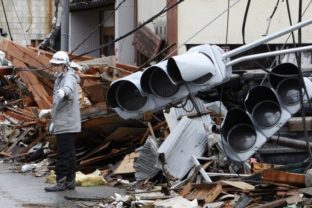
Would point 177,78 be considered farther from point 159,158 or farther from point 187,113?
point 187,113

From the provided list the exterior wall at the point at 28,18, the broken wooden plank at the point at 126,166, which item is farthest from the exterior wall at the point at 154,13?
the exterior wall at the point at 28,18

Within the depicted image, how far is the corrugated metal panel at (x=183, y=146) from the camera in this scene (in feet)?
35.0

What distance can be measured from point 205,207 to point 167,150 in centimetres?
220

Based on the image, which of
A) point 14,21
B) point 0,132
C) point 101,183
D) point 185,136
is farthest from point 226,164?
point 14,21

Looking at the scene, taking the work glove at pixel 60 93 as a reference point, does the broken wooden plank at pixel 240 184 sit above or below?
below

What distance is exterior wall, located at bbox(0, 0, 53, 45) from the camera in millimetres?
30375

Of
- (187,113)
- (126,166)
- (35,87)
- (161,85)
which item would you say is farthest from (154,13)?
(161,85)

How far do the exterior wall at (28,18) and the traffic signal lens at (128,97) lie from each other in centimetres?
2404

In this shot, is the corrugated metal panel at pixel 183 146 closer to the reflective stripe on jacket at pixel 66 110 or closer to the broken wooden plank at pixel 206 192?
the broken wooden plank at pixel 206 192

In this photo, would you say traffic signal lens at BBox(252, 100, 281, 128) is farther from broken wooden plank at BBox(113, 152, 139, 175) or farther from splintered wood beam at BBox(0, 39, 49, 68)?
splintered wood beam at BBox(0, 39, 49, 68)

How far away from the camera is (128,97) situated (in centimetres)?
680

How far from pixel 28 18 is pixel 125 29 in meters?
13.2

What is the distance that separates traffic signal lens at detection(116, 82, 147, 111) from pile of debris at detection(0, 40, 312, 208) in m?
1.37

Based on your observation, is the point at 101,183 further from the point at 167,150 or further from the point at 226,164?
the point at 226,164
